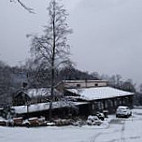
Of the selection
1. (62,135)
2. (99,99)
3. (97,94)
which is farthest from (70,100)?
(97,94)

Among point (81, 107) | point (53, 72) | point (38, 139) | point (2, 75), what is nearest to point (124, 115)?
point (81, 107)

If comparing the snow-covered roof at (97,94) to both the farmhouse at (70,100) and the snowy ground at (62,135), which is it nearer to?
the farmhouse at (70,100)

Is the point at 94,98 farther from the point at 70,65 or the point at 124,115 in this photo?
the point at 70,65

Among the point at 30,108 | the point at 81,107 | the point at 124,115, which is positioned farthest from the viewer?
the point at 81,107

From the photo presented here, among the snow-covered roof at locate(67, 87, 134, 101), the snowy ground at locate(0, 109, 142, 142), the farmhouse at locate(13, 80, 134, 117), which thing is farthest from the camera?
the snow-covered roof at locate(67, 87, 134, 101)

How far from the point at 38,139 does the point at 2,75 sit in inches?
1858

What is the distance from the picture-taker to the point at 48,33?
41.1 meters

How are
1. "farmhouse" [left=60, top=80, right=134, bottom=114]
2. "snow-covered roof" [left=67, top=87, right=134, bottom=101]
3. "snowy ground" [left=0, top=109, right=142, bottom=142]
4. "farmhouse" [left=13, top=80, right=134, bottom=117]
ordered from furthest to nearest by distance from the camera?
"snow-covered roof" [left=67, top=87, right=134, bottom=101] < "farmhouse" [left=60, top=80, right=134, bottom=114] < "farmhouse" [left=13, top=80, right=134, bottom=117] < "snowy ground" [left=0, top=109, right=142, bottom=142]

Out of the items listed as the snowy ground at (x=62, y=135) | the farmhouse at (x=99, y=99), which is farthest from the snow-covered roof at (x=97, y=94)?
the snowy ground at (x=62, y=135)

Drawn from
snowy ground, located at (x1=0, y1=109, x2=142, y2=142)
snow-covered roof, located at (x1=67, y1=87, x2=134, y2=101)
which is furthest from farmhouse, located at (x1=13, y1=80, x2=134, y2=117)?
snowy ground, located at (x1=0, y1=109, x2=142, y2=142)

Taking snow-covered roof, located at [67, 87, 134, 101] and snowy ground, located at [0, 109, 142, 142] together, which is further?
snow-covered roof, located at [67, 87, 134, 101]

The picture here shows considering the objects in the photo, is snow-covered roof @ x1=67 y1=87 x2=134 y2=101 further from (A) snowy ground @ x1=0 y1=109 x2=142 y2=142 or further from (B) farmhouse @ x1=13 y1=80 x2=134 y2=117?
(A) snowy ground @ x1=0 y1=109 x2=142 y2=142

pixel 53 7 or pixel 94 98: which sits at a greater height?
pixel 53 7

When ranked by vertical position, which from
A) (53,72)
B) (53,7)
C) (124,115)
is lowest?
(124,115)
